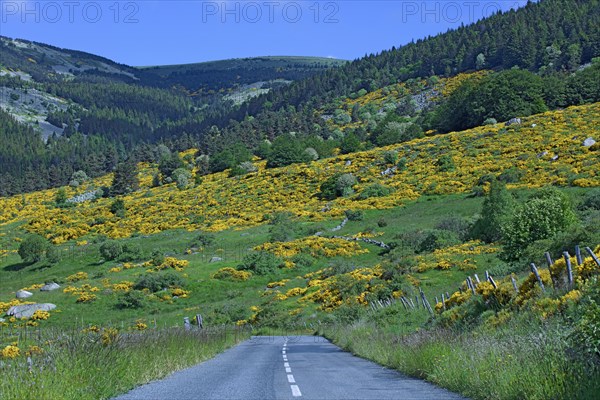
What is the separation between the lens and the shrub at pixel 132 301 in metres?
53.6

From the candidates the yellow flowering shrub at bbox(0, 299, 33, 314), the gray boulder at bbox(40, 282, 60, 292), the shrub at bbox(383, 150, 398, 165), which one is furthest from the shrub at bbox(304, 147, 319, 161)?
the yellow flowering shrub at bbox(0, 299, 33, 314)

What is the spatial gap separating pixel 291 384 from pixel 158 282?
46704mm

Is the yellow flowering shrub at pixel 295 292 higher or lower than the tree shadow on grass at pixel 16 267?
lower

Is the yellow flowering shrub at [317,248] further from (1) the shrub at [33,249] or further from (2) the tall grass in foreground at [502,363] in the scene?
(2) the tall grass in foreground at [502,363]

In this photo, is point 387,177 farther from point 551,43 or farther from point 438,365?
point 551,43

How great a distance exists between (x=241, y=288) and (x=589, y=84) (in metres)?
99.0

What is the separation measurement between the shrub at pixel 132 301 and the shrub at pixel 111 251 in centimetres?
2302

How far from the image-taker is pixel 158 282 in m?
58.3

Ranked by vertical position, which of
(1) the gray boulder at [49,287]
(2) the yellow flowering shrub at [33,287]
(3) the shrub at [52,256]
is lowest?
(1) the gray boulder at [49,287]

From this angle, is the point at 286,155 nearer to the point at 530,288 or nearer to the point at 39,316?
the point at 39,316

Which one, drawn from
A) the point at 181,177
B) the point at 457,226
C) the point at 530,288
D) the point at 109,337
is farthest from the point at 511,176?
the point at 181,177

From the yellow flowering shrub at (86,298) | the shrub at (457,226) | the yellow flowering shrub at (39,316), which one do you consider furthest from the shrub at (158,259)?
the shrub at (457,226)

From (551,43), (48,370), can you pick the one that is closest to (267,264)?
(48,370)

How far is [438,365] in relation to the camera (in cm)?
1393
